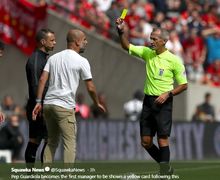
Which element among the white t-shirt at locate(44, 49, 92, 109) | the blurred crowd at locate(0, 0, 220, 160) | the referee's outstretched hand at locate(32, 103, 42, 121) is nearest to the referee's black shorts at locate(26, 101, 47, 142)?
the referee's outstretched hand at locate(32, 103, 42, 121)

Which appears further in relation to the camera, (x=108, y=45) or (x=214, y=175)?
(x=108, y=45)

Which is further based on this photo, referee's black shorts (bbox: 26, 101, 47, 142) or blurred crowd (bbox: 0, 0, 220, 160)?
blurred crowd (bbox: 0, 0, 220, 160)

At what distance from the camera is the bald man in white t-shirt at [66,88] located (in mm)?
14102

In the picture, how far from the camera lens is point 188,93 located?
29000mm

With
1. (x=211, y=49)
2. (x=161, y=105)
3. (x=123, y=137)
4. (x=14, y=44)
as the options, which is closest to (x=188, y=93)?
(x=211, y=49)

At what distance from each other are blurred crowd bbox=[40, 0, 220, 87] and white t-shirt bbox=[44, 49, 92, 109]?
13.9 meters

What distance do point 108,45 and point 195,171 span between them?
12.7 metres

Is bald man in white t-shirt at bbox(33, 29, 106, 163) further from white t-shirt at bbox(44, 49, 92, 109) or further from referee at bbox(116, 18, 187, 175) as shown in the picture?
referee at bbox(116, 18, 187, 175)

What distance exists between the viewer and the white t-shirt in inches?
555

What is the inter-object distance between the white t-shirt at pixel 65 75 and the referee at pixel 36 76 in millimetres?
1027

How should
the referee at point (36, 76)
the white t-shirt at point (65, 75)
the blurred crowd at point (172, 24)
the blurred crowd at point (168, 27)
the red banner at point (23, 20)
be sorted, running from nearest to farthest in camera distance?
the white t-shirt at point (65, 75), the referee at point (36, 76), the blurred crowd at point (168, 27), the blurred crowd at point (172, 24), the red banner at point (23, 20)

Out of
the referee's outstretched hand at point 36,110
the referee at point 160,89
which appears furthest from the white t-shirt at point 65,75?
the referee at point 160,89

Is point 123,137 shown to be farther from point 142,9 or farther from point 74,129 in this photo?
point 74,129

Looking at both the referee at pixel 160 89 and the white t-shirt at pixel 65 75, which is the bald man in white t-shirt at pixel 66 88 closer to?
the white t-shirt at pixel 65 75
